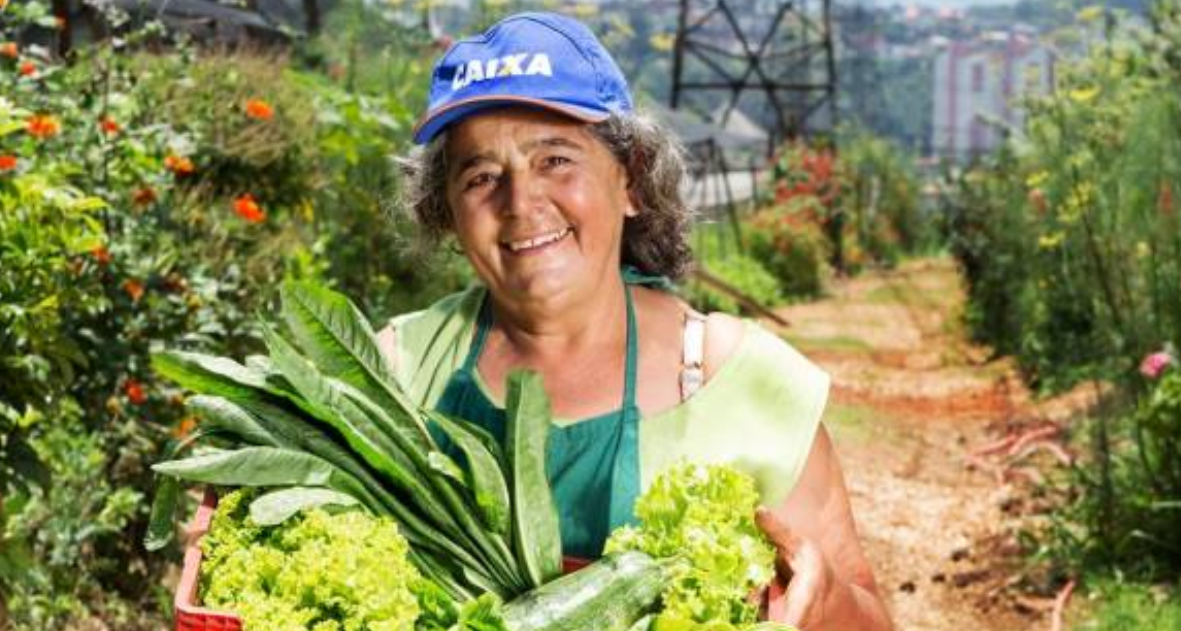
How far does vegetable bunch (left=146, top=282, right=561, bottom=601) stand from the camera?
2.20 meters

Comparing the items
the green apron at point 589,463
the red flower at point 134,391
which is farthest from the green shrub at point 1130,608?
the green apron at point 589,463

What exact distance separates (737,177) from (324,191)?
33.0m

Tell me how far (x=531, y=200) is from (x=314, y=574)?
0.68 m

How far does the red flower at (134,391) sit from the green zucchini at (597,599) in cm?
298

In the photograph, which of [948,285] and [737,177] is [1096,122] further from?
[737,177]

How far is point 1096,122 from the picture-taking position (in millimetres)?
9086

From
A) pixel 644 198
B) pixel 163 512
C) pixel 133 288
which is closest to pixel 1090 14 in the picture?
pixel 133 288

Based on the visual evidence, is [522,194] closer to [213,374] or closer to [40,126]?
[213,374]

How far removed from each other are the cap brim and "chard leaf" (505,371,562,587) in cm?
37

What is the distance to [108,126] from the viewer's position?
4992mm

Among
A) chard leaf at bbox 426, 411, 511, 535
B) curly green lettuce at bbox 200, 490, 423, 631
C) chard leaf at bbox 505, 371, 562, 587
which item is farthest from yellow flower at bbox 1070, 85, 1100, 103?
curly green lettuce at bbox 200, 490, 423, 631

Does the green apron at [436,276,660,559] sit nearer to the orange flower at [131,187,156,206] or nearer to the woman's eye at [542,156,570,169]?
the woman's eye at [542,156,570,169]

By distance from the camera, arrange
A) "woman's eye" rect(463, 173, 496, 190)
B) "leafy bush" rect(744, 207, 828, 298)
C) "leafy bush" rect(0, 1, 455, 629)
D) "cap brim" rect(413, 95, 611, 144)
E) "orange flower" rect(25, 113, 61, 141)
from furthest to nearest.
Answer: "leafy bush" rect(744, 207, 828, 298), "orange flower" rect(25, 113, 61, 141), "leafy bush" rect(0, 1, 455, 629), "woman's eye" rect(463, 173, 496, 190), "cap brim" rect(413, 95, 611, 144)

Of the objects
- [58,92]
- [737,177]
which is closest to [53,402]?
[58,92]
